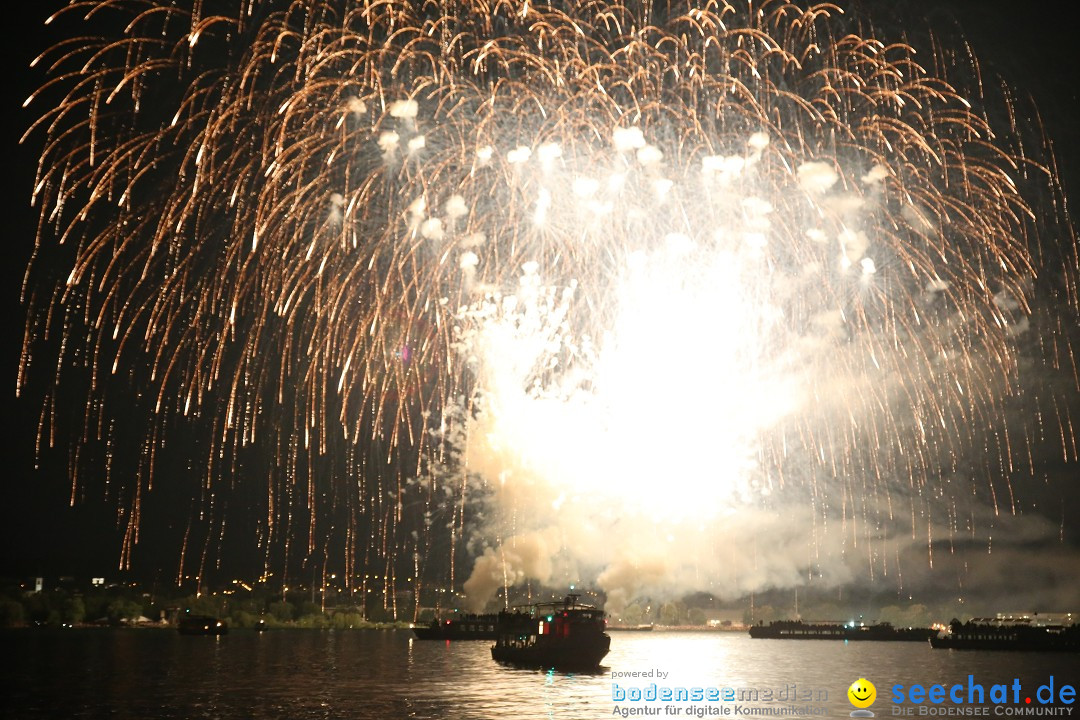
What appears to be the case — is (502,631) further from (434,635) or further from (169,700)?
(434,635)

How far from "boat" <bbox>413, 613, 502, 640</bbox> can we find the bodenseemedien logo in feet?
408

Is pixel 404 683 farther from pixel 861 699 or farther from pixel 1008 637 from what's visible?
pixel 1008 637

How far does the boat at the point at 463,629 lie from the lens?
186 metres

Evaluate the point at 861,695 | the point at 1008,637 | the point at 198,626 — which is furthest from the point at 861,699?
the point at 198,626

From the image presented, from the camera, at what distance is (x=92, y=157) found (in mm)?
37094

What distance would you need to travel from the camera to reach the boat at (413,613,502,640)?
186375mm

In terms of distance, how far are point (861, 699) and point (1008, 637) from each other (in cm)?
11560

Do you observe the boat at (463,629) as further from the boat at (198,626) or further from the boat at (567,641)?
the boat at (567,641)

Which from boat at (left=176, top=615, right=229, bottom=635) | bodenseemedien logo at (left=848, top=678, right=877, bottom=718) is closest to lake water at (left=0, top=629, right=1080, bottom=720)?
bodenseemedien logo at (left=848, top=678, right=877, bottom=718)

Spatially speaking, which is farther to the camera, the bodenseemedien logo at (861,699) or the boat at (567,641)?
the boat at (567,641)

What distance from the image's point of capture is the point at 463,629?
615ft

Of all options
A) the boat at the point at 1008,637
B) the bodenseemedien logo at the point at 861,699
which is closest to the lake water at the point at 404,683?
the bodenseemedien logo at the point at 861,699

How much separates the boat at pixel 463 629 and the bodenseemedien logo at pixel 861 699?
12437cm

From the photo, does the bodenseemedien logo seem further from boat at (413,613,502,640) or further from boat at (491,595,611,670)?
boat at (413,613,502,640)
